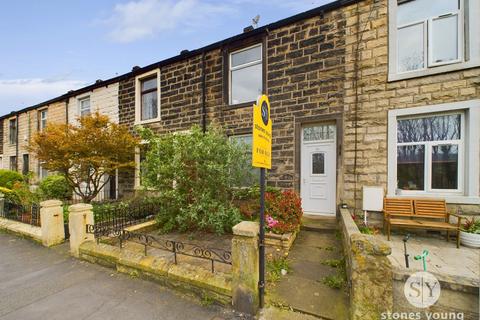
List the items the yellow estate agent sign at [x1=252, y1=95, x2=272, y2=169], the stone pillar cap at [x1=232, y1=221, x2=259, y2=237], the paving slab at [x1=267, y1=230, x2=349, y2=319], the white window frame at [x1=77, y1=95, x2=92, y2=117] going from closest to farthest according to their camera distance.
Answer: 1. the yellow estate agent sign at [x1=252, y1=95, x2=272, y2=169]
2. the paving slab at [x1=267, y1=230, x2=349, y2=319]
3. the stone pillar cap at [x1=232, y1=221, x2=259, y2=237]
4. the white window frame at [x1=77, y1=95, x2=92, y2=117]

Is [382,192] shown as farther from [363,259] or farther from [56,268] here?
[56,268]

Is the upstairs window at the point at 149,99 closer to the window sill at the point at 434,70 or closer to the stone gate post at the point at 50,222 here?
the stone gate post at the point at 50,222

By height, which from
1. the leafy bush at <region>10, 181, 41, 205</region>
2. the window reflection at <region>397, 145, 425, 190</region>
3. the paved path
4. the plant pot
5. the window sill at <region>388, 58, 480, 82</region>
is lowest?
the paved path

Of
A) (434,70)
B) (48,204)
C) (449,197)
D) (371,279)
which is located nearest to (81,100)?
(48,204)

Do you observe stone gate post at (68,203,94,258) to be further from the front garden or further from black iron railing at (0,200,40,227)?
black iron railing at (0,200,40,227)

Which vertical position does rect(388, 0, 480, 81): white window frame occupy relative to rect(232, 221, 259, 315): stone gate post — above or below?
above

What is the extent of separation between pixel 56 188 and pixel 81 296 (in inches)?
349

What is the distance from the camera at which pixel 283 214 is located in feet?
15.9

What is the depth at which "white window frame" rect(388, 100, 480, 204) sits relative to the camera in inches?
183

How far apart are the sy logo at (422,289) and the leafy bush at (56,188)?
1213 centimetres

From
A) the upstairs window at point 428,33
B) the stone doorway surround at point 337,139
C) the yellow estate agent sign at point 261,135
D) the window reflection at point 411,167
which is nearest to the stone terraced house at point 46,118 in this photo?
the stone doorway surround at point 337,139

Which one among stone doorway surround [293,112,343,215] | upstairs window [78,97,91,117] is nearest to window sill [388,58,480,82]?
stone doorway surround [293,112,343,215]

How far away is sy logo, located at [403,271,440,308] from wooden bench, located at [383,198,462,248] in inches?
119

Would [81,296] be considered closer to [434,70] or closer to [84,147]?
[84,147]
